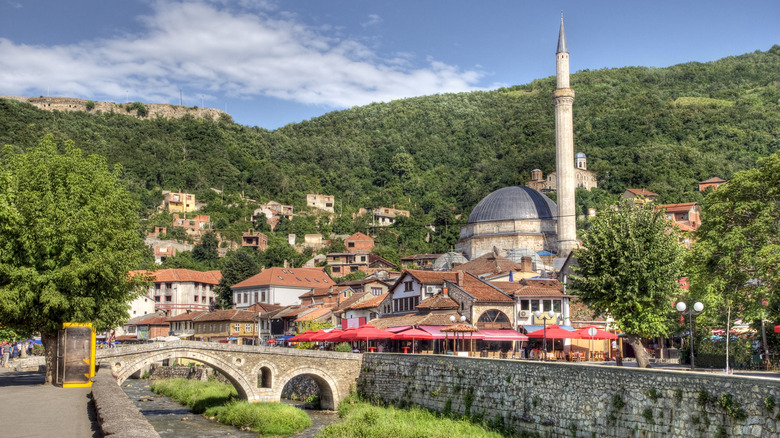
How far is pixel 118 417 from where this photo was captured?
1095cm

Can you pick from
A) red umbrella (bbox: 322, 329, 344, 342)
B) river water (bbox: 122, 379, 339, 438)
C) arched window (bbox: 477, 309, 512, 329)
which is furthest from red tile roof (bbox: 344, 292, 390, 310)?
river water (bbox: 122, 379, 339, 438)

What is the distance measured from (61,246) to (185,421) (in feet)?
46.7

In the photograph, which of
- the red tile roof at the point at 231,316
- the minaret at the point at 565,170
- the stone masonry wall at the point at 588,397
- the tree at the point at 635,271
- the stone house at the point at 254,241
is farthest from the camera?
the stone house at the point at 254,241

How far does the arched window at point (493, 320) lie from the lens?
39.0m

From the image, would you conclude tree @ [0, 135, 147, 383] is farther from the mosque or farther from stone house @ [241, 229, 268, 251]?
stone house @ [241, 229, 268, 251]

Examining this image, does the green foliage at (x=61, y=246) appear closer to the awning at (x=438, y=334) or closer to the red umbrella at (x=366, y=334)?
the red umbrella at (x=366, y=334)

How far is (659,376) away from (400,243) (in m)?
84.5

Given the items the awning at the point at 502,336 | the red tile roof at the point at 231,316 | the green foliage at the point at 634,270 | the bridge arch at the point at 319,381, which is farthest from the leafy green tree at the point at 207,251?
the green foliage at the point at 634,270

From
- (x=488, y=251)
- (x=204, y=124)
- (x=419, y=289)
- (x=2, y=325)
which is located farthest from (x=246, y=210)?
(x=2, y=325)

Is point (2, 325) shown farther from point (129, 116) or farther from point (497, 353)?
point (129, 116)

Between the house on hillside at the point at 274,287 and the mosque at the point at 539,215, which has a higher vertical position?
the mosque at the point at 539,215

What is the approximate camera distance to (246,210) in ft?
350

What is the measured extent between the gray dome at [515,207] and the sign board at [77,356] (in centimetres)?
5605

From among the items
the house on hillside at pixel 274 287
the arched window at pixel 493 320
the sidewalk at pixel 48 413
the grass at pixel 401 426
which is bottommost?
the grass at pixel 401 426
